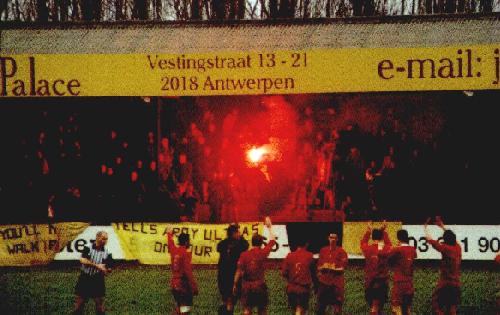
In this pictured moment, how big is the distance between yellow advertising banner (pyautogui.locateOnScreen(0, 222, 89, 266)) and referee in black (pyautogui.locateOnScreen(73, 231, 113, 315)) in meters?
6.00

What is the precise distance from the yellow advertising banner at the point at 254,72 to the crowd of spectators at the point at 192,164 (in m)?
3.74

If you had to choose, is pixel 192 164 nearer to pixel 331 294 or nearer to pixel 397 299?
pixel 331 294

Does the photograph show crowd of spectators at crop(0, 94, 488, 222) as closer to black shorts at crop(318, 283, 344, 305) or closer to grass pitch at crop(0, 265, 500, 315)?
grass pitch at crop(0, 265, 500, 315)

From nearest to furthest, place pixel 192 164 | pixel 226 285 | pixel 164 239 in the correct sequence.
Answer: pixel 226 285
pixel 164 239
pixel 192 164

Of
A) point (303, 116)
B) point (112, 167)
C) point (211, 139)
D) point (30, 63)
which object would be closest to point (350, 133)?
point (303, 116)

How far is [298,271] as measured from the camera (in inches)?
516

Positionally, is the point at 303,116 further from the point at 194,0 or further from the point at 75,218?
the point at 194,0

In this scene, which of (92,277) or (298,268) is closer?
(298,268)

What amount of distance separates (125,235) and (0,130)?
5.45 m

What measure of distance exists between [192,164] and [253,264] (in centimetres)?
1078

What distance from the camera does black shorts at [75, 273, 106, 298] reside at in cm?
1361

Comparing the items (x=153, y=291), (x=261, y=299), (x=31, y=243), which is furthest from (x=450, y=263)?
(x=31, y=243)

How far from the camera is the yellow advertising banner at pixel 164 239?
1902 cm

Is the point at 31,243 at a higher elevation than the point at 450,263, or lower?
lower
